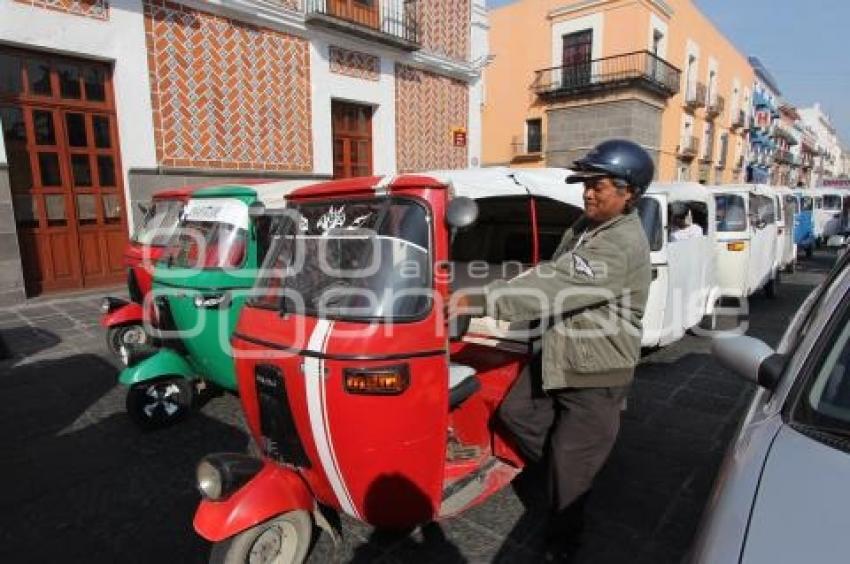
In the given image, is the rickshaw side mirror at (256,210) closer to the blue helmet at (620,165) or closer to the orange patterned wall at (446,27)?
the blue helmet at (620,165)

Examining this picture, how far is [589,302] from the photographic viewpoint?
7.96 ft

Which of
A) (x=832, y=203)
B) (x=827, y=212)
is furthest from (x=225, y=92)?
(x=832, y=203)

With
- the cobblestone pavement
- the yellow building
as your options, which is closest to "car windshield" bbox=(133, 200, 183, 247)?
the cobblestone pavement

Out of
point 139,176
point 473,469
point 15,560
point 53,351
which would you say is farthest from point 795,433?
point 139,176

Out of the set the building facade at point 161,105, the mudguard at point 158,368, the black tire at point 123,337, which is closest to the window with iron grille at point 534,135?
the building facade at point 161,105

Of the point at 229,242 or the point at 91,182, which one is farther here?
the point at 91,182

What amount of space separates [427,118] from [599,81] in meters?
12.6

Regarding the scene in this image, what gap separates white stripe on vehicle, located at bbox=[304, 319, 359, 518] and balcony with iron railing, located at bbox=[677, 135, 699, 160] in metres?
29.7

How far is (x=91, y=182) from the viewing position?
358 inches

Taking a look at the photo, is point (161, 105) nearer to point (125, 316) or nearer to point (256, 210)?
point (125, 316)

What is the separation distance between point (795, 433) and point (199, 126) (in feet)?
34.9

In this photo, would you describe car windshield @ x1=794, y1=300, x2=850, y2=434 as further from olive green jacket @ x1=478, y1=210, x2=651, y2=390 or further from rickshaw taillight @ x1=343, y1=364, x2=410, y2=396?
rickshaw taillight @ x1=343, y1=364, x2=410, y2=396

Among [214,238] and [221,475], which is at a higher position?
[214,238]

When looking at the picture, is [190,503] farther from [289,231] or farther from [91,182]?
[91,182]
